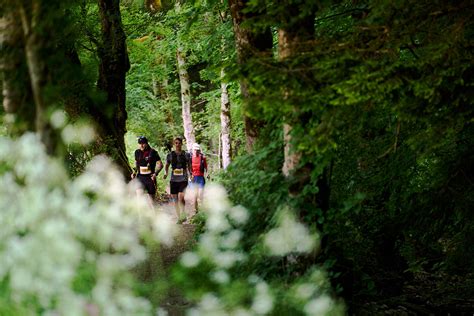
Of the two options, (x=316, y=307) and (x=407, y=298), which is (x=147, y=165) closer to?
(x=407, y=298)

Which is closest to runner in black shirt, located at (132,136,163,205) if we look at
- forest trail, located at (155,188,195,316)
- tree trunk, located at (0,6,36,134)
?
forest trail, located at (155,188,195,316)

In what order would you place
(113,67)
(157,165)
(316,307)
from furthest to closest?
(113,67) < (157,165) < (316,307)

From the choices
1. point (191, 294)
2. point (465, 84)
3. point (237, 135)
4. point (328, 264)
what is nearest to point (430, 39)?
point (465, 84)

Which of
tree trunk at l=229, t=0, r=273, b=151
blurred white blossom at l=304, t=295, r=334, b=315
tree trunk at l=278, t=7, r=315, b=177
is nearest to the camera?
blurred white blossom at l=304, t=295, r=334, b=315

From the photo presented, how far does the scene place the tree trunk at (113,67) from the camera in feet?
34.5

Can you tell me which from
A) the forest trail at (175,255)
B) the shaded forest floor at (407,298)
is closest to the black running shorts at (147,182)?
the forest trail at (175,255)

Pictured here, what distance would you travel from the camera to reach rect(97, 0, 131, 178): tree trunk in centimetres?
1052

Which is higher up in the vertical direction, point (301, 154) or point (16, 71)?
point (16, 71)

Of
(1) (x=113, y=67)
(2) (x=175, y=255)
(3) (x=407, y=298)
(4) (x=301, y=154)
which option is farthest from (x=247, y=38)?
(1) (x=113, y=67)

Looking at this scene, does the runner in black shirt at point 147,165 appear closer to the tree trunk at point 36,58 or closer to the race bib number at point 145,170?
the race bib number at point 145,170

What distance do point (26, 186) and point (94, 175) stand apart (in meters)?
0.40

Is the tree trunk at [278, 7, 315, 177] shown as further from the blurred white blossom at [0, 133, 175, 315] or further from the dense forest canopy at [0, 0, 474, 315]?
the blurred white blossom at [0, 133, 175, 315]

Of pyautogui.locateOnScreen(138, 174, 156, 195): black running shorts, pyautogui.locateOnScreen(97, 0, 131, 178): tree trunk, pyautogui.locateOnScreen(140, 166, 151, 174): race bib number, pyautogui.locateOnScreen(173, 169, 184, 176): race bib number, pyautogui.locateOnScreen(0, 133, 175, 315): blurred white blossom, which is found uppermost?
pyautogui.locateOnScreen(0, 133, 175, 315): blurred white blossom

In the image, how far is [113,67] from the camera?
10.8 m
